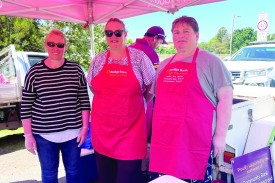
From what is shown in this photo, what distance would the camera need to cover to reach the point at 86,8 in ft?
13.5

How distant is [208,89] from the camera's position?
154 cm

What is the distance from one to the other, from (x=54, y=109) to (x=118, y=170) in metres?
0.69

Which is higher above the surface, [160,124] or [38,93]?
[38,93]

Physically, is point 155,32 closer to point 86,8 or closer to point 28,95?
point 28,95

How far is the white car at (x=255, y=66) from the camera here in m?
6.83

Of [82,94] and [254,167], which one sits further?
[82,94]

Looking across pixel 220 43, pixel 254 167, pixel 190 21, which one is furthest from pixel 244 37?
pixel 190 21

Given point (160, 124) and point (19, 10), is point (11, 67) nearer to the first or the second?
point (19, 10)

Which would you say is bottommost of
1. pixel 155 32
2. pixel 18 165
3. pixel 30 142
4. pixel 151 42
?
pixel 18 165

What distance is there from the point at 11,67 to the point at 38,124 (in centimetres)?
409

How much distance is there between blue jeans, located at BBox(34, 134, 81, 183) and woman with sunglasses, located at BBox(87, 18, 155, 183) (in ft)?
0.78

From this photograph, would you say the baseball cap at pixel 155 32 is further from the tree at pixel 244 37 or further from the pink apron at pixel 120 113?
the tree at pixel 244 37

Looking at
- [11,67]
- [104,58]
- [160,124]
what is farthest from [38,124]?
[11,67]

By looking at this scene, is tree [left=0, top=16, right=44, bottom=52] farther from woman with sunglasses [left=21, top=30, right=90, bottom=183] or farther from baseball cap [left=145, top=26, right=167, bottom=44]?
woman with sunglasses [left=21, top=30, right=90, bottom=183]
